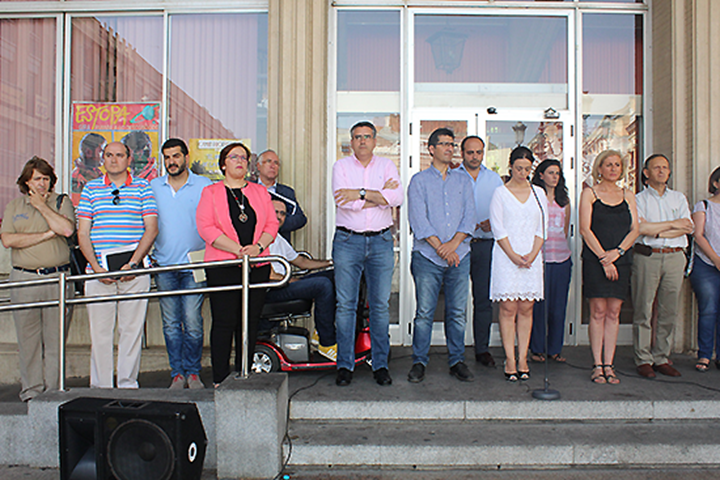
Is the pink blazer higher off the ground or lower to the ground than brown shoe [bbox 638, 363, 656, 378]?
higher

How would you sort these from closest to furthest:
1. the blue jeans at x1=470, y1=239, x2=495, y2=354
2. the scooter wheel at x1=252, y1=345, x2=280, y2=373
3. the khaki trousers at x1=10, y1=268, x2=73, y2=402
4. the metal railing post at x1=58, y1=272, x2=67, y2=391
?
the metal railing post at x1=58, y1=272, x2=67, y2=391, the khaki trousers at x1=10, y1=268, x2=73, y2=402, the scooter wheel at x1=252, y1=345, x2=280, y2=373, the blue jeans at x1=470, y1=239, x2=495, y2=354

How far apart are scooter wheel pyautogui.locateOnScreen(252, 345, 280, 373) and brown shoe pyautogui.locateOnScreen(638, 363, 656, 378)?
122 inches

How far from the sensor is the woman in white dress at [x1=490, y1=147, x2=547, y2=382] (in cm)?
404

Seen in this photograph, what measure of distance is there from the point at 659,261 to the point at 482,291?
156cm

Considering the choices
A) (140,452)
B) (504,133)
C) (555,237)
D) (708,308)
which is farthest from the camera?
(504,133)

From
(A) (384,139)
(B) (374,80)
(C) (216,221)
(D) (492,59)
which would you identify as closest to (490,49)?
(D) (492,59)

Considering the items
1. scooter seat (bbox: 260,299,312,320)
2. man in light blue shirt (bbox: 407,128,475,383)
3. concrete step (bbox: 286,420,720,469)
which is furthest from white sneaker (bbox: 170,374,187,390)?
man in light blue shirt (bbox: 407,128,475,383)

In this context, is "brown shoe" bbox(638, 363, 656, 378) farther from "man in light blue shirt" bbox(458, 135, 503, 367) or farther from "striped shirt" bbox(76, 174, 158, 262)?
"striped shirt" bbox(76, 174, 158, 262)

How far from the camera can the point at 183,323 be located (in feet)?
13.5

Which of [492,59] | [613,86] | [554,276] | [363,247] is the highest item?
[492,59]

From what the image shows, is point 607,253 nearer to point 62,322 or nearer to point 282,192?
point 282,192

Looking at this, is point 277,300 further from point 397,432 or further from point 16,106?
point 16,106

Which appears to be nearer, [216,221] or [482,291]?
[216,221]

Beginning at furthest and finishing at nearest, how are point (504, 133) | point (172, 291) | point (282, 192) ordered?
point (504, 133), point (282, 192), point (172, 291)
